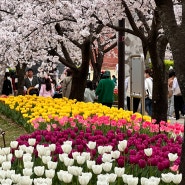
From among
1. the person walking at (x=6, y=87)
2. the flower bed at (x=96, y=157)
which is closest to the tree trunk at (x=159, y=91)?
the flower bed at (x=96, y=157)

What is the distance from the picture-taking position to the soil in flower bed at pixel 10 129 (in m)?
12.4

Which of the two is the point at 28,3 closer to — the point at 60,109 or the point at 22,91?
the point at 60,109

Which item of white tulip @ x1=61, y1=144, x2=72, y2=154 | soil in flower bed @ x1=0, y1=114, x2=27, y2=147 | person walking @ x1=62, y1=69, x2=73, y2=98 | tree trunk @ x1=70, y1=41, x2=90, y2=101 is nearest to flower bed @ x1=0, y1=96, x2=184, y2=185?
white tulip @ x1=61, y1=144, x2=72, y2=154

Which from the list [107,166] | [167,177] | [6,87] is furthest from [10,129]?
[6,87]

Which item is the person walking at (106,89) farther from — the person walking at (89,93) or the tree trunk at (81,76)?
the tree trunk at (81,76)

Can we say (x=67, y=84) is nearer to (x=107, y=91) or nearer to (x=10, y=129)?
(x=107, y=91)

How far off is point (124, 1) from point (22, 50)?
6.02m

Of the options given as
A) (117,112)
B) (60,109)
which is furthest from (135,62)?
(60,109)

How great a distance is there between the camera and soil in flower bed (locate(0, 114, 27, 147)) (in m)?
12.4

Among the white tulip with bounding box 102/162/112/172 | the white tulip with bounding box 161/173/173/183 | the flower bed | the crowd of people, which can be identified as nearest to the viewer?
the white tulip with bounding box 161/173/173/183

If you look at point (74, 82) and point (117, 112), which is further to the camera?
point (74, 82)

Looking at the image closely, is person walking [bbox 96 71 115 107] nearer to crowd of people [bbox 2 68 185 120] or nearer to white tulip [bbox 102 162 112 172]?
crowd of people [bbox 2 68 185 120]

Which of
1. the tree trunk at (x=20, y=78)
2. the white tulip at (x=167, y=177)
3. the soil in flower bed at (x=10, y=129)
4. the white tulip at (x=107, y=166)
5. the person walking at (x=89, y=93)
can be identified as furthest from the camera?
the tree trunk at (x=20, y=78)

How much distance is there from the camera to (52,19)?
1603 centimetres
